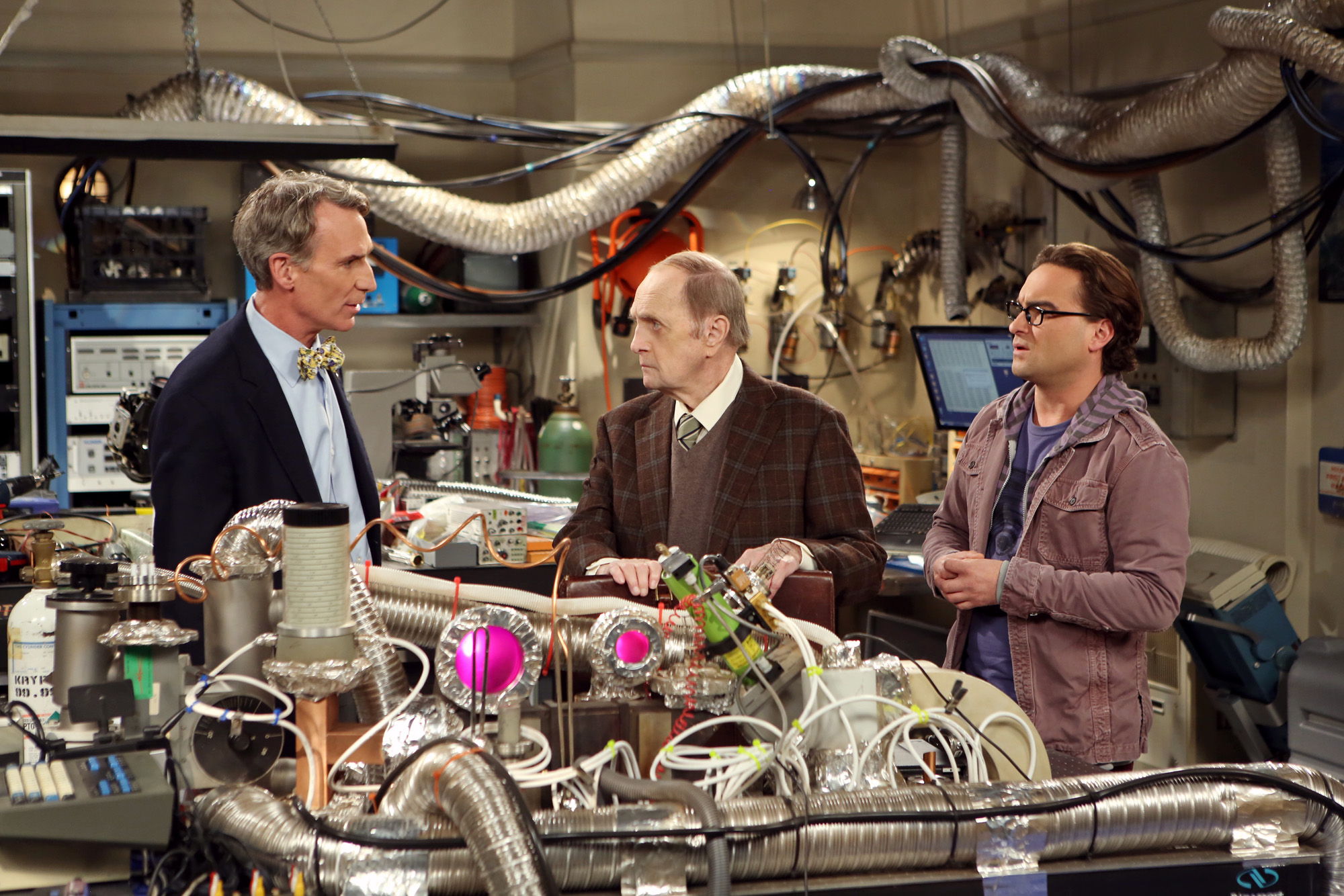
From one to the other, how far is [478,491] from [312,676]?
2137 millimetres

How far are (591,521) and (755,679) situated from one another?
90cm

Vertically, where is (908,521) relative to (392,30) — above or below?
below

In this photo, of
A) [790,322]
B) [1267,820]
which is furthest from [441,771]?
[790,322]

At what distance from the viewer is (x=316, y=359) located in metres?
2.03

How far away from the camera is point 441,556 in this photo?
2527mm

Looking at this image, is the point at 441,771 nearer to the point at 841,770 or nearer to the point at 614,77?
the point at 841,770

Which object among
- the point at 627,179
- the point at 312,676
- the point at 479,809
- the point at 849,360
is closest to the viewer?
the point at 479,809

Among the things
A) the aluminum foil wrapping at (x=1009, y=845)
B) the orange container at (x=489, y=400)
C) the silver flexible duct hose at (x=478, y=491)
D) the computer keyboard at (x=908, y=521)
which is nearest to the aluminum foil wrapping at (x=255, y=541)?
the aluminum foil wrapping at (x=1009, y=845)

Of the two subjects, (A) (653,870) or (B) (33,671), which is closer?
(A) (653,870)

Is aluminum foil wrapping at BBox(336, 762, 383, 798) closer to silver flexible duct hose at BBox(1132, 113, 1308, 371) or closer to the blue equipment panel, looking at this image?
silver flexible duct hose at BBox(1132, 113, 1308, 371)

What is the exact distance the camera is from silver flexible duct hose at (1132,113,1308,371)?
329 centimetres

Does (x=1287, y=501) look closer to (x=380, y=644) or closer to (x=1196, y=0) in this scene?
(x=1196, y=0)

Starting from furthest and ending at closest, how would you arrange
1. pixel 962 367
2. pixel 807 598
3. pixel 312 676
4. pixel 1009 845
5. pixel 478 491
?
1. pixel 962 367
2. pixel 478 491
3. pixel 807 598
4. pixel 312 676
5. pixel 1009 845

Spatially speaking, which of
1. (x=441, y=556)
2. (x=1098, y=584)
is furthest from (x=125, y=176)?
(x=1098, y=584)
